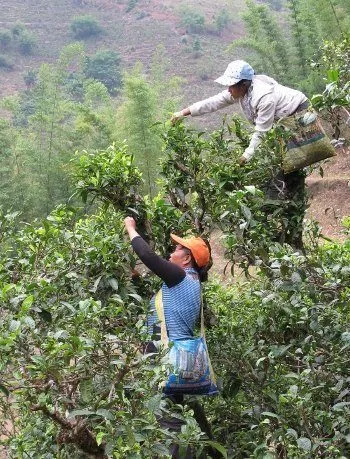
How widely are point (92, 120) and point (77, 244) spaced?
12772 mm

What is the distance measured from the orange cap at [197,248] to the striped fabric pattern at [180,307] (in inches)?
4.9

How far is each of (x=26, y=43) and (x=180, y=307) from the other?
136 feet

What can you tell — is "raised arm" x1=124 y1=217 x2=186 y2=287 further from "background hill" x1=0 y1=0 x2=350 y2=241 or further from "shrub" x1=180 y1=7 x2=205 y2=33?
"shrub" x1=180 y1=7 x2=205 y2=33

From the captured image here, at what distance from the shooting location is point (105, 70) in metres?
38.8

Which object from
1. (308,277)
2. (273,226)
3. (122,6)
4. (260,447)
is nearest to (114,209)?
(273,226)

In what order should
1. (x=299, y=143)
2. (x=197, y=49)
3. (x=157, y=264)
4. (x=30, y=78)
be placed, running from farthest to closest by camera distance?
(x=197, y=49) → (x=30, y=78) → (x=299, y=143) → (x=157, y=264)

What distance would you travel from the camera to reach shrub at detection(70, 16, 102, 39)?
141 ft

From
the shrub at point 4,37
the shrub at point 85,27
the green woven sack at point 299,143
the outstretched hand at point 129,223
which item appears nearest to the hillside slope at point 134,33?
the shrub at point 85,27

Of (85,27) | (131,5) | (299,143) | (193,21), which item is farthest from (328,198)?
(131,5)

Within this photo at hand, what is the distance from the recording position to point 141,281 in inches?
131

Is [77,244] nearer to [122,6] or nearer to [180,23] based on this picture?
[180,23]

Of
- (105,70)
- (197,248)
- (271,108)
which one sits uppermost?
(271,108)

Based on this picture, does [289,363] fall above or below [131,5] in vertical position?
below

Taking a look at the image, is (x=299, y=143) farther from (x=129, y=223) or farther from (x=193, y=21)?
(x=193, y=21)
